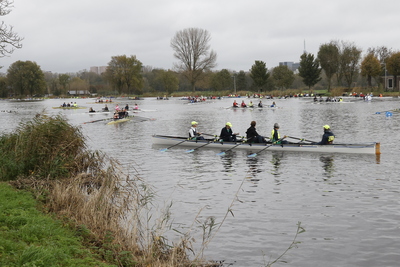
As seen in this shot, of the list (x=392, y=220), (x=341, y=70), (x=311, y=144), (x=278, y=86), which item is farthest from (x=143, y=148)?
A: (x=278, y=86)

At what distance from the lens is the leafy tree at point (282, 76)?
118750 mm

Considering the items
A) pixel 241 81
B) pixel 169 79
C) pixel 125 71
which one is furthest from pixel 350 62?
pixel 125 71

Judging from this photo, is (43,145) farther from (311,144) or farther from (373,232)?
(311,144)

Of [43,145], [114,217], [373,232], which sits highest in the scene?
[43,145]

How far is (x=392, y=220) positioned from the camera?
11.1 m

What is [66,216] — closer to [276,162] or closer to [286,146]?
[276,162]

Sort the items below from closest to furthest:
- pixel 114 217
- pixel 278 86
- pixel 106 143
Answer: pixel 114 217 → pixel 106 143 → pixel 278 86

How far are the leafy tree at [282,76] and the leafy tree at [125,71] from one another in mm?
42492

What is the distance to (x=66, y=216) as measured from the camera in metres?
9.66

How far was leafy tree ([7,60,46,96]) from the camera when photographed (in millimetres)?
130750

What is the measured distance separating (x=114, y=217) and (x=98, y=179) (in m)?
3.93

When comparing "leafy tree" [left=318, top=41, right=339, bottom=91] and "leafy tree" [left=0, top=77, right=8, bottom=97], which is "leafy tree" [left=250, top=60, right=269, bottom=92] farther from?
"leafy tree" [left=0, top=77, right=8, bottom=97]

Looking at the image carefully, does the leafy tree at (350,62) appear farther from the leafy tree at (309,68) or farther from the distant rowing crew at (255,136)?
the distant rowing crew at (255,136)

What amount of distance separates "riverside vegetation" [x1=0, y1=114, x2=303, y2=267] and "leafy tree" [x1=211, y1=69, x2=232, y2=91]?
4566 inches
